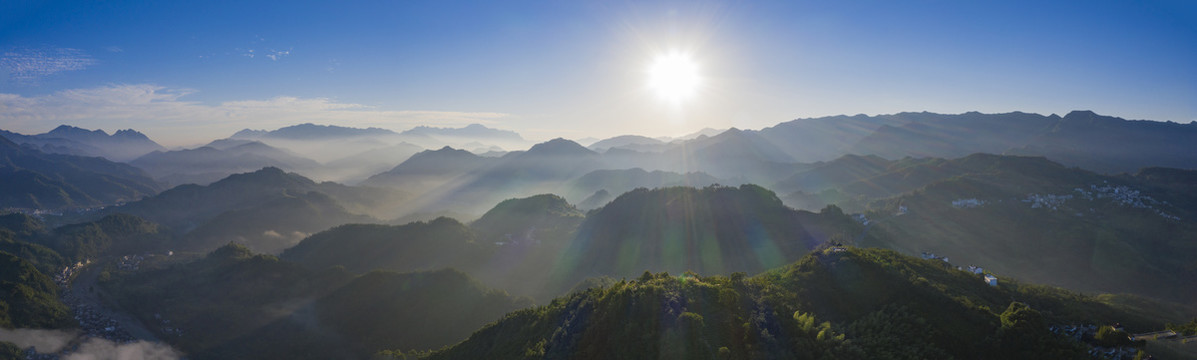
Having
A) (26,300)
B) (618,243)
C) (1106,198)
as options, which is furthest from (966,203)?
(26,300)

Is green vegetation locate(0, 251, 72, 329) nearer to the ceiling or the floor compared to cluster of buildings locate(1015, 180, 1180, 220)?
nearer to the floor

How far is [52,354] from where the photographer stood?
198 feet

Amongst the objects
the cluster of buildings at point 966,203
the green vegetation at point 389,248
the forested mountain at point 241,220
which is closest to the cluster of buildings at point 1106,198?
the cluster of buildings at point 966,203

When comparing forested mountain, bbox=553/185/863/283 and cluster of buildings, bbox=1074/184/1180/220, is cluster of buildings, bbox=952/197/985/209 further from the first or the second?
forested mountain, bbox=553/185/863/283

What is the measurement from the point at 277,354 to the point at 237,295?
25.7 m

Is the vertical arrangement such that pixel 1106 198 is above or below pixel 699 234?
above

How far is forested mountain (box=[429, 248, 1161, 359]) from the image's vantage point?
69.2ft

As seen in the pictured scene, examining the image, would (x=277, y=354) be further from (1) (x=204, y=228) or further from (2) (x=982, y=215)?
(2) (x=982, y=215)

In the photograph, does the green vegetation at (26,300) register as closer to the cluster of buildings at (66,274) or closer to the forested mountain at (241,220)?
the cluster of buildings at (66,274)

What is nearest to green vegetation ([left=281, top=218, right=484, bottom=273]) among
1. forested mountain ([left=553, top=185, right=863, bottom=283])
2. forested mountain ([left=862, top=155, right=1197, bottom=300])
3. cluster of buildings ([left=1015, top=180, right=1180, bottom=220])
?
forested mountain ([left=553, top=185, right=863, bottom=283])

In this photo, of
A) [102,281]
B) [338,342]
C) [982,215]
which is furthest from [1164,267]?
[102,281]

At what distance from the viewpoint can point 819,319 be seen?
85.0ft

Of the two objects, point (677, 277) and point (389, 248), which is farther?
point (389, 248)

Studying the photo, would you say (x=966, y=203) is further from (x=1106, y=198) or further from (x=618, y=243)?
(x=618, y=243)
